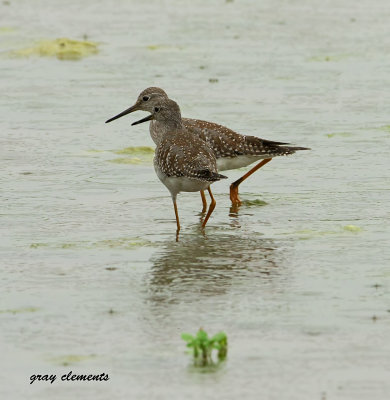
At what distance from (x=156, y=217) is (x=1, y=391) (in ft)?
14.6

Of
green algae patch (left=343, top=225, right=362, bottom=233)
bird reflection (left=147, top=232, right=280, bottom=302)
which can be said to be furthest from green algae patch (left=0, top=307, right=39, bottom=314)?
green algae patch (left=343, top=225, right=362, bottom=233)

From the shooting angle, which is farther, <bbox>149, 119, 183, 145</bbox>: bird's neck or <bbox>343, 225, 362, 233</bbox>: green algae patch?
<bbox>149, 119, 183, 145</bbox>: bird's neck

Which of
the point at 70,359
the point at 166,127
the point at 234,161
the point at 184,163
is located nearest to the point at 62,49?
the point at 166,127

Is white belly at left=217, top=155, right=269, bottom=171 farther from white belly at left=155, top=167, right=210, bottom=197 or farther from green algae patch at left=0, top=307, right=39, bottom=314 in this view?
green algae patch at left=0, top=307, right=39, bottom=314

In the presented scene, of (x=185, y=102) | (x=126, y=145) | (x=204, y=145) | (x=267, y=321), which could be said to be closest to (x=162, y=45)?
(x=185, y=102)

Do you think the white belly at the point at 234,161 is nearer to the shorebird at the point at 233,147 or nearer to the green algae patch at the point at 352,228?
the shorebird at the point at 233,147

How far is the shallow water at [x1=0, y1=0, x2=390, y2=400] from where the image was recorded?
263 inches

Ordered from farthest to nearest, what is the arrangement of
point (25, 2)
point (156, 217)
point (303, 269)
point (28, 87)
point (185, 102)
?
point (25, 2) → point (28, 87) → point (185, 102) → point (156, 217) → point (303, 269)

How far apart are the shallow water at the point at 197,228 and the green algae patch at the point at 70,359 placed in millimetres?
16

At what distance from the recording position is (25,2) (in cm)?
2477

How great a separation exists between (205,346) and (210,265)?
87.9 inches

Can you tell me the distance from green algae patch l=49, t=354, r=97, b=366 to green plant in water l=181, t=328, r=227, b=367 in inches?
23.2

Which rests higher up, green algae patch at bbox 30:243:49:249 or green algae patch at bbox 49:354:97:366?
green algae patch at bbox 49:354:97:366

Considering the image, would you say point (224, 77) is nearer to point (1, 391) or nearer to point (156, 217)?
point (156, 217)
